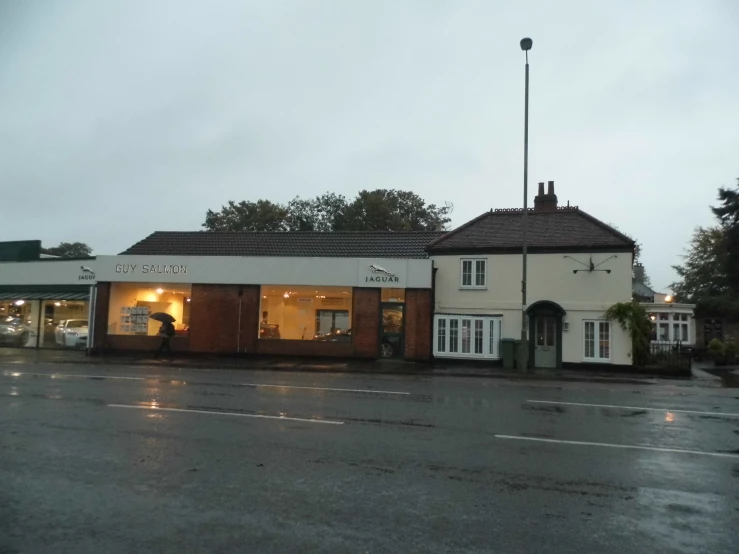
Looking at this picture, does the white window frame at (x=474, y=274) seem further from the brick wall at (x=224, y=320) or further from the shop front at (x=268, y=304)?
the brick wall at (x=224, y=320)

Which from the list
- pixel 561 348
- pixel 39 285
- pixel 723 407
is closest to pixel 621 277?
pixel 561 348

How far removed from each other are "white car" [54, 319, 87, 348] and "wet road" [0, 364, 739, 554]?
51.3 ft

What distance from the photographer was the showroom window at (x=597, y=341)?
73.8 ft

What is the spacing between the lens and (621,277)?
22469 mm

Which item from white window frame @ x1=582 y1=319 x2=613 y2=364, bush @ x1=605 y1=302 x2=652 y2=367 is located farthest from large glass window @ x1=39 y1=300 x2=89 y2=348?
bush @ x1=605 y1=302 x2=652 y2=367

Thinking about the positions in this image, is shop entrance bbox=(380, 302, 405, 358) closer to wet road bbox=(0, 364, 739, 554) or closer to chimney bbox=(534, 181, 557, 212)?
chimney bbox=(534, 181, 557, 212)

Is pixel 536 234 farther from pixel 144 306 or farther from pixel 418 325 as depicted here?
pixel 144 306

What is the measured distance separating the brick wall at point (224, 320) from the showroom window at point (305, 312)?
0.45 m

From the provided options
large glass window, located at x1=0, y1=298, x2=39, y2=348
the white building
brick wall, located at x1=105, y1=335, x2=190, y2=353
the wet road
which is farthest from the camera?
large glass window, located at x1=0, y1=298, x2=39, y2=348

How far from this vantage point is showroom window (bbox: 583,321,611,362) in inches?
886

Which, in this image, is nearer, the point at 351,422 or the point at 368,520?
the point at 368,520

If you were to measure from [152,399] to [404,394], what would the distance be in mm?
5703

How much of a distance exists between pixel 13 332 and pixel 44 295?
2705 millimetres

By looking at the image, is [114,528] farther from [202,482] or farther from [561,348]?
[561,348]
